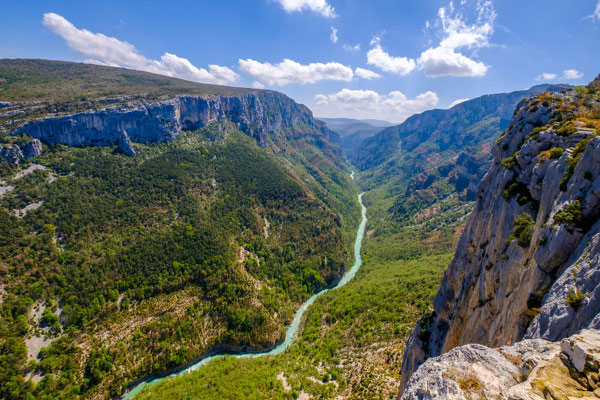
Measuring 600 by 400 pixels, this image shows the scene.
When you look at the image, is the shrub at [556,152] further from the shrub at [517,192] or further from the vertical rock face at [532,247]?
the shrub at [517,192]

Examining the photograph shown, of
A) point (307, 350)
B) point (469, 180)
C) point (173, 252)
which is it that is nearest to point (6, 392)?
point (173, 252)

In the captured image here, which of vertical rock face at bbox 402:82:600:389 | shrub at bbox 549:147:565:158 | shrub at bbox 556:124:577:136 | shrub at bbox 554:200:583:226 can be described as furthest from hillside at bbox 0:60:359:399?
shrub at bbox 556:124:577:136

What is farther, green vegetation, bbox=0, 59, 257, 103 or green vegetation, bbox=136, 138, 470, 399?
green vegetation, bbox=0, 59, 257, 103

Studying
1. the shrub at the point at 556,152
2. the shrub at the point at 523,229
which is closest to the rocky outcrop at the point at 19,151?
the shrub at the point at 523,229

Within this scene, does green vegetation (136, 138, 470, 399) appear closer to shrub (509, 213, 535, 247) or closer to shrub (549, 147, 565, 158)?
shrub (509, 213, 535, 247)

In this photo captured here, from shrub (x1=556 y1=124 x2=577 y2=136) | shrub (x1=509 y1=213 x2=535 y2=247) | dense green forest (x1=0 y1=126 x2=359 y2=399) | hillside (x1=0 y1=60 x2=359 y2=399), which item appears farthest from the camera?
hillside (x1=0 y1=60 x2=359 y2=399)

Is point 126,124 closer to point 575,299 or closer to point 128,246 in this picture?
point 128,246

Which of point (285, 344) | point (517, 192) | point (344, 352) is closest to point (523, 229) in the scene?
point (517, 192)

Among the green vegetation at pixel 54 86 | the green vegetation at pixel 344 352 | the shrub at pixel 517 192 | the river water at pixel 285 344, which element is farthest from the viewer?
the green vegetation at pixel 54 86
